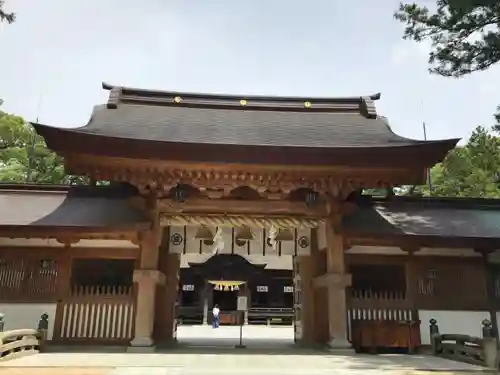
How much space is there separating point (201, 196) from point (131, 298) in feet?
9.00

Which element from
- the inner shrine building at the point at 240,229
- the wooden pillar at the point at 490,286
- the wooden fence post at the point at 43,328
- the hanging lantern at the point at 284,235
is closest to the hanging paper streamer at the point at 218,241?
the inner shrine building at the point at 240,229

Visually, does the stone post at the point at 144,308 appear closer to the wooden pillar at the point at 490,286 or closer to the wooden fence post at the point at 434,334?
the wooden fence post at the point at 434,334

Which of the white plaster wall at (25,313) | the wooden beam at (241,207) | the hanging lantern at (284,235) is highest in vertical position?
the wooden beam at (241,207)

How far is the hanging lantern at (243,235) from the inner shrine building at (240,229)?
0.08 ft

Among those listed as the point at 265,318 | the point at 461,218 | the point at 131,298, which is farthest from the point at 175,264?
the point at 265,318

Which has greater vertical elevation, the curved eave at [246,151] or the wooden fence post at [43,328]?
the curved eave at [246,151]

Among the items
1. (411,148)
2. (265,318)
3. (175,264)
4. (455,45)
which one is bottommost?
(265,318)

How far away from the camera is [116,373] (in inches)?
232

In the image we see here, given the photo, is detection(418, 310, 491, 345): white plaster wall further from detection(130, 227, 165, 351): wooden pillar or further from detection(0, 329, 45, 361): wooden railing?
detection(0, 329, 45, 361): wooden railing

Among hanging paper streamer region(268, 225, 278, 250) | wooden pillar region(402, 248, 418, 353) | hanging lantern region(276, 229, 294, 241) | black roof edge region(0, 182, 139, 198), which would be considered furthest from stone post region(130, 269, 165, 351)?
wooden pillar region(402, 248, 418, 353)

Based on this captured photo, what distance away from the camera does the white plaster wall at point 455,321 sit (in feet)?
32.8

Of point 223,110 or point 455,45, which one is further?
point 223,110

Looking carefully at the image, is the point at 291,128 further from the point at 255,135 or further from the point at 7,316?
the point at 7,316

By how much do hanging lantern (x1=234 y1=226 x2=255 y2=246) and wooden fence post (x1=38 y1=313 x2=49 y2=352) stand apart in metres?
4.53
